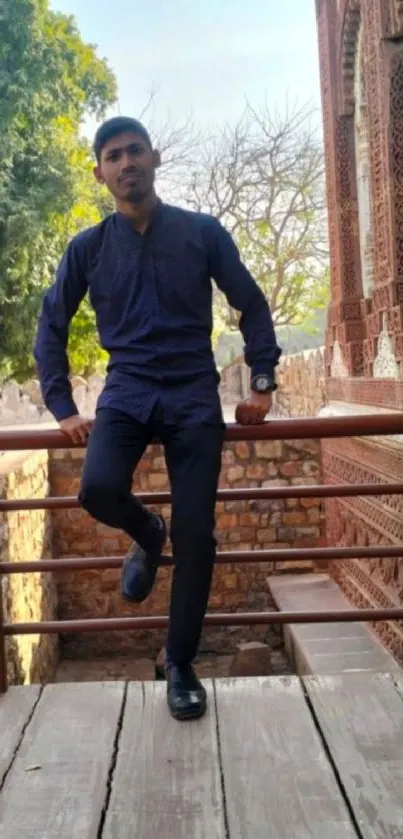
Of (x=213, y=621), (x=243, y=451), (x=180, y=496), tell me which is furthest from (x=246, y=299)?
(x=243, y=451)

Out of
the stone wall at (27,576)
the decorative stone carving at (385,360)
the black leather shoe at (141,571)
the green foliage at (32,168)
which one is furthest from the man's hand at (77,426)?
the green foliage at (32,168)

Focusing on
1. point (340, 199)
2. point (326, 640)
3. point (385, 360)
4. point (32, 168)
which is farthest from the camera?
point (32, 168)

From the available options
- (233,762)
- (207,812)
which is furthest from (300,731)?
(207,812)

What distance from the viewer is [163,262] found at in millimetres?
2203

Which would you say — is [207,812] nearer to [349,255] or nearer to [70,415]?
[70,415]

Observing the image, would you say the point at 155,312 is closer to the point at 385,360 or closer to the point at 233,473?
the point at 385,360

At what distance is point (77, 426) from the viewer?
90.7 inches

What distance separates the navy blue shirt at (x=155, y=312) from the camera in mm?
2160

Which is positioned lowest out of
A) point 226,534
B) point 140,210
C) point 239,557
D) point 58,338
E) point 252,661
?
point 252,661


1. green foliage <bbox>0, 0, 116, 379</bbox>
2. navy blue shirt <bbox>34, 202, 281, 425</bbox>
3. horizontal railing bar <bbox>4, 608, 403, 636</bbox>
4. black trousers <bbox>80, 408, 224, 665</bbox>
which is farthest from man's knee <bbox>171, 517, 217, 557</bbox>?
green foliage <bbox>0, 0, 116, 379</bbox>

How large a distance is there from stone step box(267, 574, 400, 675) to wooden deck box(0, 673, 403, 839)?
9.87 ft

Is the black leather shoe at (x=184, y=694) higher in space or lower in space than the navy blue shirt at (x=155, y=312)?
lower

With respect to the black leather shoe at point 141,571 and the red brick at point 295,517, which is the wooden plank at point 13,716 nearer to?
the black leather shoe at point 141,571

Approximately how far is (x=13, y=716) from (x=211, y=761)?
0.61 meters
